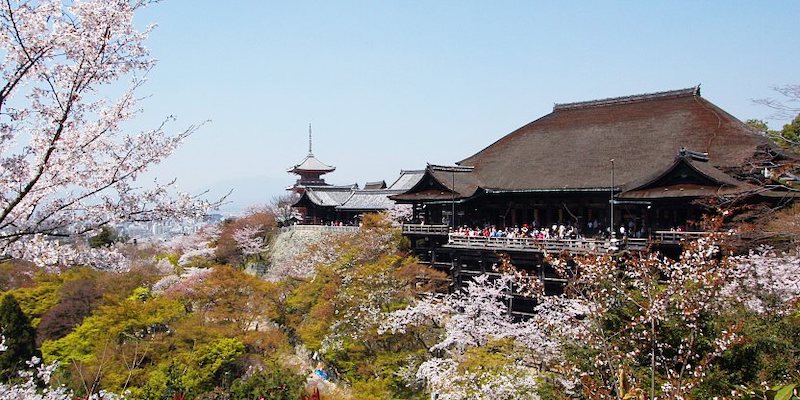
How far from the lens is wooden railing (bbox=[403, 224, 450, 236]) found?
71.9 ft

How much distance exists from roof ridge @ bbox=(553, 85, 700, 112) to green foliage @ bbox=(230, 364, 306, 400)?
16541 mm

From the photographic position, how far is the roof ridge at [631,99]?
22.5 m

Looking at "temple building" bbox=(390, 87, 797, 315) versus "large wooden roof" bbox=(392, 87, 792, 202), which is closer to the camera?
"temple building" bbox=(390, 87, 797, 315)

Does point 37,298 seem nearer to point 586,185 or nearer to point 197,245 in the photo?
point 197,245

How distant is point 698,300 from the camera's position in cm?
920

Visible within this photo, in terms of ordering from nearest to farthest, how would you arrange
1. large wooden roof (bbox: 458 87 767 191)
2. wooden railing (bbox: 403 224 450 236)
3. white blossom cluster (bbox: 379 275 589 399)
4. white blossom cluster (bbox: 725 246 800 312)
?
1. white blossom cluster (bbox: 725 246 800 312)
2. white blossom cluster (bbox: 379 275 589 399)
3. large wooden roof (bbox: 458 87 767 191)
4. wooden railing (bbox: 403 224 450 236)

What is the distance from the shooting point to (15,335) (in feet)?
A: 72.6

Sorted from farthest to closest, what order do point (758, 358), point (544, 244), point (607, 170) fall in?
point (607, 170)
point (544, 244)
point (758, 358)

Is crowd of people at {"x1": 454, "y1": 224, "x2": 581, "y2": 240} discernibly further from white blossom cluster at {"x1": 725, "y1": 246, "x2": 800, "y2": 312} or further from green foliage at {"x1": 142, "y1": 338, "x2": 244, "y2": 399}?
green foliage at {"x1": 142, "y1": 338, "x2": 244, "y2": 399}

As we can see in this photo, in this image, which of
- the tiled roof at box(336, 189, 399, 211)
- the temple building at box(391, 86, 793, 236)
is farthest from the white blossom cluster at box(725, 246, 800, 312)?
the tiled roof at box(336, 189, 399, 211)

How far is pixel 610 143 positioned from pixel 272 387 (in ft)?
46.8

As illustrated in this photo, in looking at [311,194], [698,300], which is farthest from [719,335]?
[311,194]

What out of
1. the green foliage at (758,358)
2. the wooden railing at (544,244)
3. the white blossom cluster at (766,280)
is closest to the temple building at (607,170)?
the wooden railing at (544,244)

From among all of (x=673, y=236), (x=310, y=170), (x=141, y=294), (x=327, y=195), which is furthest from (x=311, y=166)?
(x=673, y=236)
